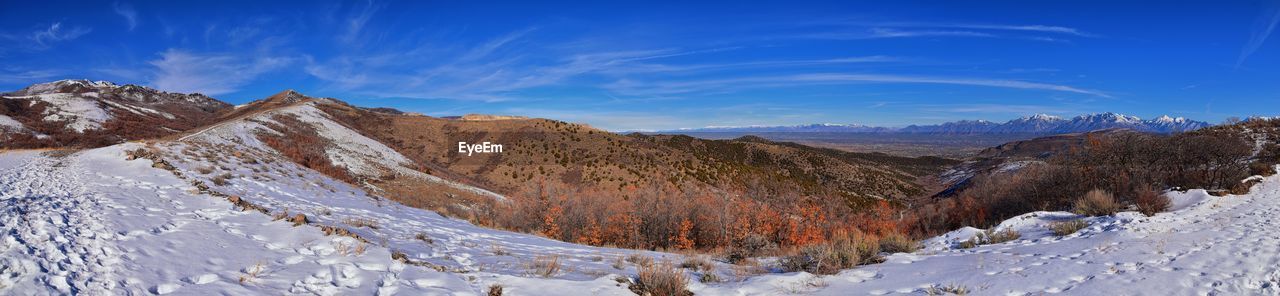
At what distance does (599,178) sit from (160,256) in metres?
34.0

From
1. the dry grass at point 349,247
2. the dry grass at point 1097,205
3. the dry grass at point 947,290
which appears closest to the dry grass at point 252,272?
the dry grass at point 349,247

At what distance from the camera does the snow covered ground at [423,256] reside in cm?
498

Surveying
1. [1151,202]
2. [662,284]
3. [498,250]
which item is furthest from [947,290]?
[1151,202]

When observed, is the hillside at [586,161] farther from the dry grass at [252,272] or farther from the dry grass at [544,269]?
the dry grass at [252,272]

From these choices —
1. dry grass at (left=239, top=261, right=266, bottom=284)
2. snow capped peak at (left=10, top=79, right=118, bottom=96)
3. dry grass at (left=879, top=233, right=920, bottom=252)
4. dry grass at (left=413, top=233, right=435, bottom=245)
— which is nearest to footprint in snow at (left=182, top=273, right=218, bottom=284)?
dry grass at (left=239, top=261, right=266, bottom=284)

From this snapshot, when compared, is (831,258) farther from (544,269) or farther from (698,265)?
(544,269)

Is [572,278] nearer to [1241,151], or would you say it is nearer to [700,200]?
[700,200]

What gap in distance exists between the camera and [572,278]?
6.19 meters

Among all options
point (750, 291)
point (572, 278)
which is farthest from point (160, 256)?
point (750, 291)

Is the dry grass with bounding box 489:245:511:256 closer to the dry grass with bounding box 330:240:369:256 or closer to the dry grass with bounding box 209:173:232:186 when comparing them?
the dry grass with bounding box 330:240:369:256

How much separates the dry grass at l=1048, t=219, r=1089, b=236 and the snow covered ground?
0.20 metres

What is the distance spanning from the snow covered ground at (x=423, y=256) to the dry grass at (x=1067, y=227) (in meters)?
0.20

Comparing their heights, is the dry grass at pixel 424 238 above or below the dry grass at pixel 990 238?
above

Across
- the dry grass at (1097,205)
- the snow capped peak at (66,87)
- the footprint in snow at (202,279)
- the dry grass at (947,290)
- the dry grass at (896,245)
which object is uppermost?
the snow capped peak at (66,87)
